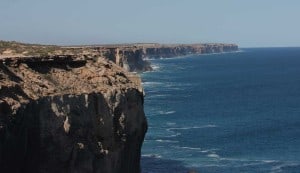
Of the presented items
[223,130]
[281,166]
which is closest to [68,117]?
[281,166]

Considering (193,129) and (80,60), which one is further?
(193,129)

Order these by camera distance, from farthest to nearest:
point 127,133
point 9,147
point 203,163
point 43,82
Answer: point 203,163 < point 127,133 < point 43,82 < point 9,147

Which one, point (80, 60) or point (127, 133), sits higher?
point (80, 60)

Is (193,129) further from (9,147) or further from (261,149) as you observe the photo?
(9,147)

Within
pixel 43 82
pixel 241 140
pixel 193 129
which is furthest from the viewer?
pixel 193 129

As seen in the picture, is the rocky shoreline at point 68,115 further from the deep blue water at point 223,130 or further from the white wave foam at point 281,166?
the white wave foam at point 281,166

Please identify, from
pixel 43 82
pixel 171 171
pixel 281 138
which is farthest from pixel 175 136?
pixel 43 82

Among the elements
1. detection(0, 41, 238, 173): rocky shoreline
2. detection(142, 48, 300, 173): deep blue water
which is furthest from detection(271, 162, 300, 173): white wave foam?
detection(0, 41, 238, 173): rocky shoreline

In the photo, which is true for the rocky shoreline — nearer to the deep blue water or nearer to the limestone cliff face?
the limestone cliff face

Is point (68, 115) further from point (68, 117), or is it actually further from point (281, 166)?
point (281, 166)
